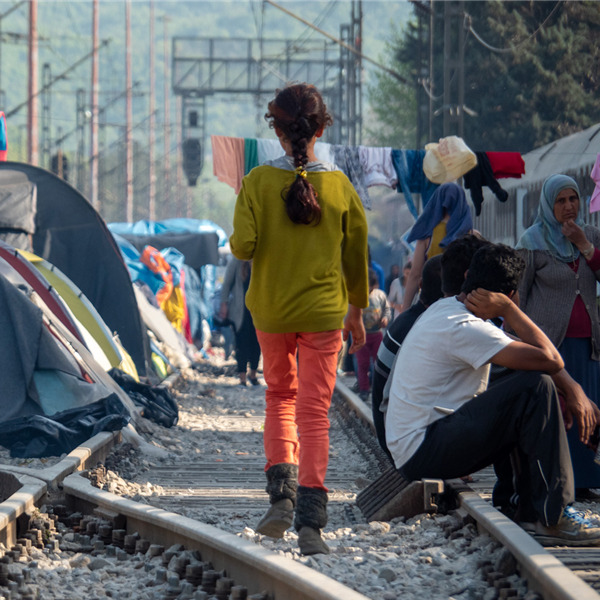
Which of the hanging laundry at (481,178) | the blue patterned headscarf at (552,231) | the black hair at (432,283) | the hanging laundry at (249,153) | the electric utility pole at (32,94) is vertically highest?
→ the electric utility pole at (32,94)

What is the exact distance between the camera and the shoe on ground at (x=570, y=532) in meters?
4.82

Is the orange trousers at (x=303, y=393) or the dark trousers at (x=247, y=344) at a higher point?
the orange trousers at (x=303, y=393)

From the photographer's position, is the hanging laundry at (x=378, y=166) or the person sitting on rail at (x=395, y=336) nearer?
the person sitting on rail at (x=395, y=336)

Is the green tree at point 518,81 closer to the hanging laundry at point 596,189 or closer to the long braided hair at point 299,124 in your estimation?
the hanging laundry at point 596,189

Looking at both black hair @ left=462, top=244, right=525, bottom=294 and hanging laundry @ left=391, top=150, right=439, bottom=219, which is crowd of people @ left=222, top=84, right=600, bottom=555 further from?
hanging laundry @ left=391, top=150, right=439, bottom=219

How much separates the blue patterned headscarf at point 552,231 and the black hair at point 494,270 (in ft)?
4.09

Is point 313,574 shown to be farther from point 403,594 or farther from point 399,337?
point 399,337

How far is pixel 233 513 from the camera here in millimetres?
6305

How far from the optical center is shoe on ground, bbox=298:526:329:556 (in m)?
4.88

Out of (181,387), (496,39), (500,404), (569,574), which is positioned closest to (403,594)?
(569,574)

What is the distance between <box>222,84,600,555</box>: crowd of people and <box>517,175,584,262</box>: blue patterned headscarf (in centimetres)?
104

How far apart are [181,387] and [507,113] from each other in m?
21.4

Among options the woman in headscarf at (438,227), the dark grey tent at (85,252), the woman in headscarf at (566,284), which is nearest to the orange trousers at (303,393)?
the woman in headscarf at (566,284)

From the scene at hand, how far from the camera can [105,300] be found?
14414 mm
